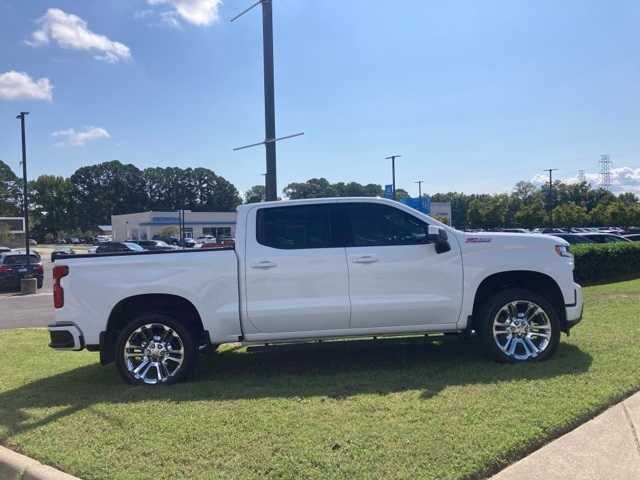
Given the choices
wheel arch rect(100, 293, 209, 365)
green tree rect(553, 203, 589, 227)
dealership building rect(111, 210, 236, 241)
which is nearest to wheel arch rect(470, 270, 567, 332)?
wheel arch rect(100, 293, 209, 365)

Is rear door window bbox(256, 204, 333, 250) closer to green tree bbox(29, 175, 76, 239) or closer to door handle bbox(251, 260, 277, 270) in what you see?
door handle bbox(251, 260, 277, 270)

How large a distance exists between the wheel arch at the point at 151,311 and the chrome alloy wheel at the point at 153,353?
0.20 metres

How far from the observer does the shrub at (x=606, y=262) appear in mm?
14961

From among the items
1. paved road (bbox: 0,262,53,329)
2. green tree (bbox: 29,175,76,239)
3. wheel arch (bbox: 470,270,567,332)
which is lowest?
paved road (bbox: 0,262,53,329)

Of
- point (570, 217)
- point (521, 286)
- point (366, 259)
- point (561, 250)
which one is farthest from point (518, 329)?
point (570, 217)

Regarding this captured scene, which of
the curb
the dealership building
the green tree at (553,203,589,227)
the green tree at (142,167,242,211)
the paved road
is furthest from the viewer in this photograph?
the green tree at (142,167,242,211)

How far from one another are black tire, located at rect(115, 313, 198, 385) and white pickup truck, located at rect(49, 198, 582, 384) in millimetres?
10

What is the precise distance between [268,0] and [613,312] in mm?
7332

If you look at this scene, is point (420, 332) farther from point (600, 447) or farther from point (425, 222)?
point (600, 447)

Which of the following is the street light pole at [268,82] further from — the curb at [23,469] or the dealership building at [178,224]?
the dealership building at [178,224]

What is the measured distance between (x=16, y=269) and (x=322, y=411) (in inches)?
811

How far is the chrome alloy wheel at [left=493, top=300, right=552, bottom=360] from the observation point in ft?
20.1

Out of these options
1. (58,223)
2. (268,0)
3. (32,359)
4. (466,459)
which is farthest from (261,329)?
(58,223)

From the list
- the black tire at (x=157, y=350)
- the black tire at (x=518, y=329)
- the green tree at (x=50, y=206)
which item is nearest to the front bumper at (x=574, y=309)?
the black tire at (x=518, y=329)
